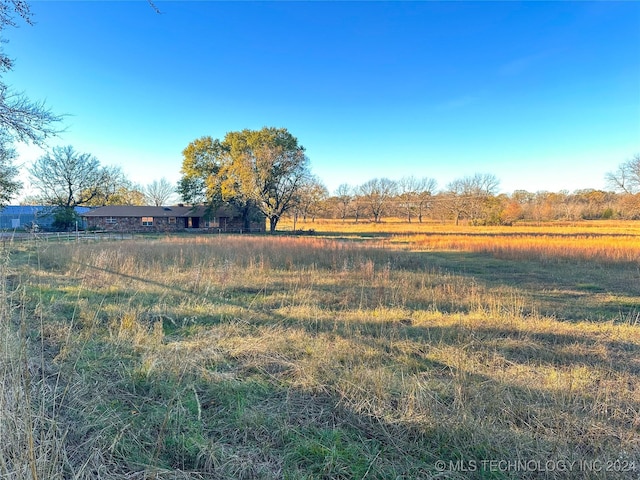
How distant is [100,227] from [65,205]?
4.26m

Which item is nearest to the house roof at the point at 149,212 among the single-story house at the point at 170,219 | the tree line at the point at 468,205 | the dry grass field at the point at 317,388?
the single-story house at the point at 170,219

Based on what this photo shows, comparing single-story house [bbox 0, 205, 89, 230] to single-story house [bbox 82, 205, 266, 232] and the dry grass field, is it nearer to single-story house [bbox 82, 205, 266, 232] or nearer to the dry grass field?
the dry grass field

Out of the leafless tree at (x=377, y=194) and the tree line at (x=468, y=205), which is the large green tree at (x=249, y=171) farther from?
the leafless tree at (x=377, y=194)

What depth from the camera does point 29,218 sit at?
2872 centimetres

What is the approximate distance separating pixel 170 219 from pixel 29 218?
1296 centimetres

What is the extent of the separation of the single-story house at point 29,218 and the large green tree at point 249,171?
14.1 metres

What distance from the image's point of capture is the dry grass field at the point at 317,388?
1.73 metres

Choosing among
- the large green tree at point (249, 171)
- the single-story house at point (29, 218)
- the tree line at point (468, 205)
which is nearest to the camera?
the single-story house at point (29, 218)

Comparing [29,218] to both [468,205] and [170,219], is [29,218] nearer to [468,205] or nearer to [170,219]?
[170,219]

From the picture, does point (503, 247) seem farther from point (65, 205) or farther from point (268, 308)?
point (65, 205)

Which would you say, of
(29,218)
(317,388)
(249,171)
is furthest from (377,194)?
(317,388)

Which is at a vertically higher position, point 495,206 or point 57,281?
point 495,206

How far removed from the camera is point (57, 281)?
6773 mm

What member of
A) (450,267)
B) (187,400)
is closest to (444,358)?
(187,400)
